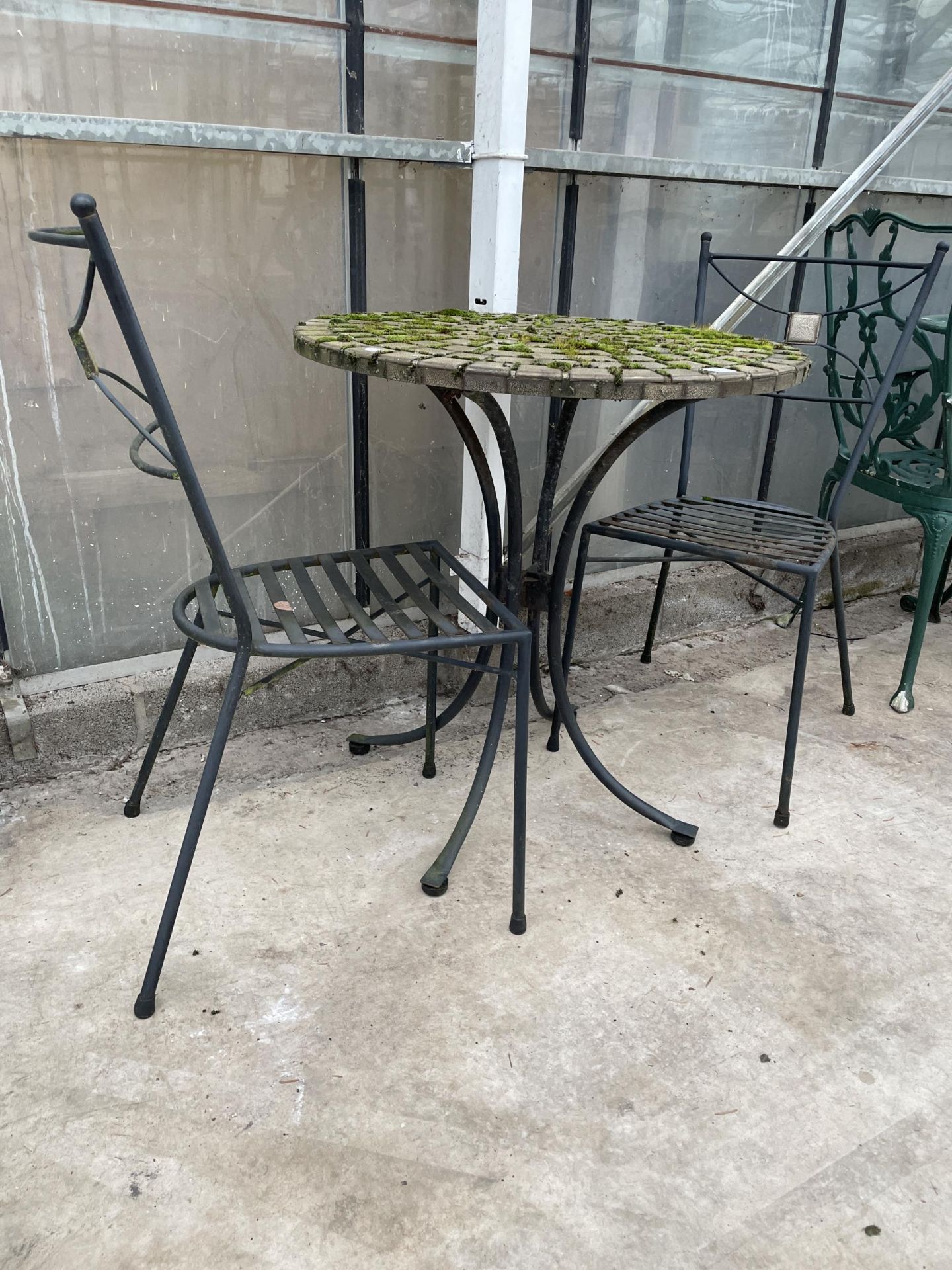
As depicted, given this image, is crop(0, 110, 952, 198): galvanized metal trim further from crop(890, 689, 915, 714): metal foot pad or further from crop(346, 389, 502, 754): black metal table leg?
crop(890, 689, 915, 714): metal foot pad

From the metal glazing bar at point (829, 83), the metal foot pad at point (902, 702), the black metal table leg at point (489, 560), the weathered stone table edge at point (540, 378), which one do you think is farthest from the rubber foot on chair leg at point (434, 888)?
the metal glazing bar at point (829, 83)

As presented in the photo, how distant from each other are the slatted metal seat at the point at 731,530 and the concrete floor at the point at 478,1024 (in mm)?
619

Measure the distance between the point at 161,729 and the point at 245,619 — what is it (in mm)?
575

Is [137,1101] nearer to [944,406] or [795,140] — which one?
[944,406]

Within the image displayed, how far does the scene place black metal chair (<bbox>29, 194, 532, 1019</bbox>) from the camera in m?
1.43

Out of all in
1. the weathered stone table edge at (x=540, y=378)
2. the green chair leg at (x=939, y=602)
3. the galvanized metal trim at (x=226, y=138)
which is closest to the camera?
the weathered stone table edge at (x=540, y=378)

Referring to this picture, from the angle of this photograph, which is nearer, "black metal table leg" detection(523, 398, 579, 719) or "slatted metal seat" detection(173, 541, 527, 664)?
"slatted metal seat" detection(173, 541, 527, 664)

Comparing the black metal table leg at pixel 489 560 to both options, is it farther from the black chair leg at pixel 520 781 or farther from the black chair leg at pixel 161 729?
the black chair leg at pixel 161 729

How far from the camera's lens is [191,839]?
166cm

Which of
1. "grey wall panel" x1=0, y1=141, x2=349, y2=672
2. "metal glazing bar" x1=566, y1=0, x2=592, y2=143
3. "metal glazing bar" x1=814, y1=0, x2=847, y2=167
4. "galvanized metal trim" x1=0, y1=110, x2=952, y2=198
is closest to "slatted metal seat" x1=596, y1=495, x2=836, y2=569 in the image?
"grey wall panel" x1=0, y1=141, x2=349, y2=672

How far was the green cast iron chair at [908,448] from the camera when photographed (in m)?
2.80

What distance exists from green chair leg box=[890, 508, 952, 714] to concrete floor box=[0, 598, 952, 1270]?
1.31 ft

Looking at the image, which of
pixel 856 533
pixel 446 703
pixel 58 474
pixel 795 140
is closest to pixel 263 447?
pixel 58 474

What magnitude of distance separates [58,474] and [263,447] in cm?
52
